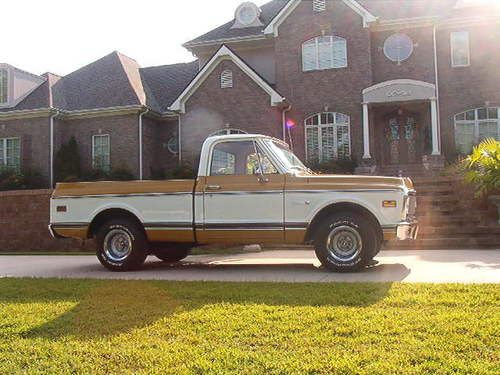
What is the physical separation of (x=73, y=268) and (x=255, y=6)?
18.6 metres

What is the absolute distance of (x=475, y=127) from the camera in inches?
843

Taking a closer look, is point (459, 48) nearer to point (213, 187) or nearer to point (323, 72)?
point (323, 72)

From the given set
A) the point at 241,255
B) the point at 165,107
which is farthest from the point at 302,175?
the point at 165,107

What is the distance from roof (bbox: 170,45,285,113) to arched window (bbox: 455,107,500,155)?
7233mm

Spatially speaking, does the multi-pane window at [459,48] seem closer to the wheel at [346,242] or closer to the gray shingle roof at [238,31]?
the gray shingle roof at [238,31]

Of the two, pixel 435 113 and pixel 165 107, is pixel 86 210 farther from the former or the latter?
pixel 165 107

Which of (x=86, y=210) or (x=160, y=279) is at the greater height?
(x=86, y=210)

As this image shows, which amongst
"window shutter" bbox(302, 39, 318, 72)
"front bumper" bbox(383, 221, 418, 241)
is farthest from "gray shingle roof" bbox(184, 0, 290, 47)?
"front bumper" bbox(383, 221, 418, 241)

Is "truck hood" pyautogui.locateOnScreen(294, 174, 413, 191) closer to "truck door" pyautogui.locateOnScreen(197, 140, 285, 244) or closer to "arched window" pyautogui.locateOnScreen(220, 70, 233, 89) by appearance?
"truck door" pyautogui.locateOnScreen(197, 140, 285, 244)

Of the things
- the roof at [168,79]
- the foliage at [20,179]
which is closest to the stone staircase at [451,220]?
the roof at [168,79]

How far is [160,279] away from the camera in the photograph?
25.8 ft

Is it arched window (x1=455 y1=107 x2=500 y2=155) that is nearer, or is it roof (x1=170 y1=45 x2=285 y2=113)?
arched window (x1=455 y1=107 x2=500 y2=155)

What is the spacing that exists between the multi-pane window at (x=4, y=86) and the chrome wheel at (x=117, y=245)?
19853 millimetres

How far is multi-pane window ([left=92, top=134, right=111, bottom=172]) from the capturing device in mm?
24945
